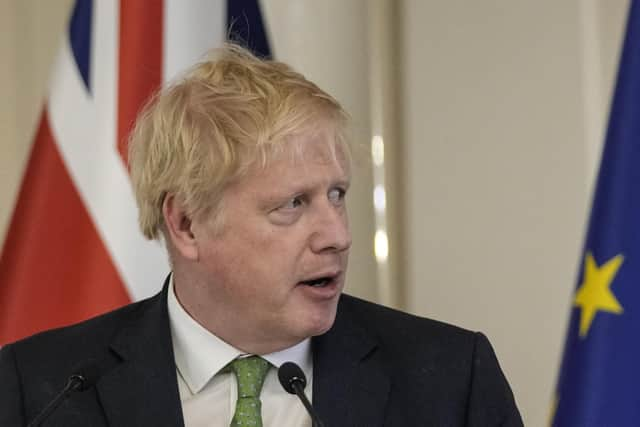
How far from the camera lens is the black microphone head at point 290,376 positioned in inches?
73.7

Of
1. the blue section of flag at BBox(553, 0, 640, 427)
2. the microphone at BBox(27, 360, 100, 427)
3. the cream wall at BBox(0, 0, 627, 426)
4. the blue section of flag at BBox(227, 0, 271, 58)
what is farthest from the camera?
the cream wall at BBox(0, 0, 627, 426)

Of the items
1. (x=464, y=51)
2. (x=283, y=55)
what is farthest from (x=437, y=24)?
(x=283, y=55)

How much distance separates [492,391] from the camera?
2.10m

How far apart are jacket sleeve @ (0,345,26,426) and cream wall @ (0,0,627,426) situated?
3.66 ft

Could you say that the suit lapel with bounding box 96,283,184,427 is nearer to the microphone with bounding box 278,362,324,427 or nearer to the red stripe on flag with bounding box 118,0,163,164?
the microphone with bounding box 278,362,324,427

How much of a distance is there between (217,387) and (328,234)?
0.37 meters

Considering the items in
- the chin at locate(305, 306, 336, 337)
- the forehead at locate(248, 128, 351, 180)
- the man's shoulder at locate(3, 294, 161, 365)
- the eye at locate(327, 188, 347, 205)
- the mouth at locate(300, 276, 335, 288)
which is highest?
the forehead at locate(248, 128, 351, 180)

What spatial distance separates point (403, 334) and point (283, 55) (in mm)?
1015

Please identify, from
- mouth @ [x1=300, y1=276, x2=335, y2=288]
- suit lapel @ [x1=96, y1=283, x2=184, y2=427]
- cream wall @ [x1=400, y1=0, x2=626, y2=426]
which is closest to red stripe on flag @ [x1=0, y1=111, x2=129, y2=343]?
suit lapel @ [x1=96, y1=283, x2=184, y2=427]

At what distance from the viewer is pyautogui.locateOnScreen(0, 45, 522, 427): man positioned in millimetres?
1951

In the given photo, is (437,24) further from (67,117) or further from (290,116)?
(290,116)

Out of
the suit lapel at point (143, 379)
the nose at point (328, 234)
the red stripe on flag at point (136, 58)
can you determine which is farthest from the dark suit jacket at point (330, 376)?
the red stripe on flag at point (136, 58)

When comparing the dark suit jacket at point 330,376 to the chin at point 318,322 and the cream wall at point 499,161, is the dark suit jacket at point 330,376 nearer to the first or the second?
the chin at point 318,322

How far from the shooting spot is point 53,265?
110 inches
